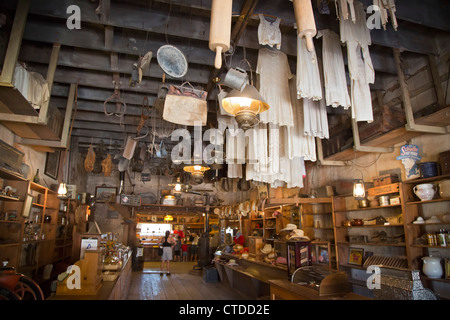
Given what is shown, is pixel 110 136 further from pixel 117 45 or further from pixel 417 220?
pixel 417 220

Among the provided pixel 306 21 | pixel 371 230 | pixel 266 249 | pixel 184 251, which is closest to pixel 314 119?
pixel 306 21

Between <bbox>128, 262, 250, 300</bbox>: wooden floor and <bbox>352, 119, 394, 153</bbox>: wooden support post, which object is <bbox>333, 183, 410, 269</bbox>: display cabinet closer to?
<bbox>352, 119, 394, 153</bbox>: wooden support post

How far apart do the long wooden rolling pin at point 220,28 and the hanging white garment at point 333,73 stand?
6.71 ft

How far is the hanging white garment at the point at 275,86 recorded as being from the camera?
4.00m

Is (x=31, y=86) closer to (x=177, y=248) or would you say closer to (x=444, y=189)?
(x=444, y=189)

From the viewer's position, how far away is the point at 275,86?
4.12 m

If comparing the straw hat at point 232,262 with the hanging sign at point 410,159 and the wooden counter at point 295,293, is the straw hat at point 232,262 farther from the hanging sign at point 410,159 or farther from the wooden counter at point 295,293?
the hanging sign at point 410,159

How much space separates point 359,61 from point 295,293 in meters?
2.99

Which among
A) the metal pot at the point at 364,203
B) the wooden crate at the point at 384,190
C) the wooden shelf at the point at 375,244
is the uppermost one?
the wooden crate at the point at 384,190

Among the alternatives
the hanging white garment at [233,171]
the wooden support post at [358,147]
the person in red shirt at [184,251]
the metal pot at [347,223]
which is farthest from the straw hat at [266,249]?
the person in red shirt at [184,251]

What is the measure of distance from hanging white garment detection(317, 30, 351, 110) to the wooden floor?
5115 mm
